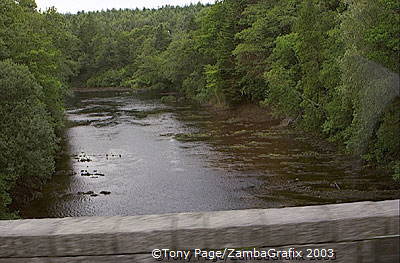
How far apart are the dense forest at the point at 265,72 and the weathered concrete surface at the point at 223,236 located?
15.0 metres

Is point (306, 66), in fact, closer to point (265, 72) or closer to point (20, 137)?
point (265, 72)

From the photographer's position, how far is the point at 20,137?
2000 cm

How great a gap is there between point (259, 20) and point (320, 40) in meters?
11.8

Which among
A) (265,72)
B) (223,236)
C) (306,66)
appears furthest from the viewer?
(265,72)

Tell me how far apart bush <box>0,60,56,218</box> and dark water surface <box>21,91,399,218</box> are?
1.13 m

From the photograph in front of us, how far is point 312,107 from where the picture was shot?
3231 centimetres

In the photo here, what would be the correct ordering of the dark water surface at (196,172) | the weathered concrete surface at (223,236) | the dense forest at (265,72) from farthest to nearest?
the dense forest at (265,72) → the dark water surface at (196,172) → the weathered concrete surface at (223,236)

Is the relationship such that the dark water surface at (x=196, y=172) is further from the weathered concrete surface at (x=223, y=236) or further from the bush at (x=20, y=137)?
the weathered concrete surface at (x=223, y=236)

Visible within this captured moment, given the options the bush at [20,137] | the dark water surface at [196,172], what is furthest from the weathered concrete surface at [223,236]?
the bush at [20,137]

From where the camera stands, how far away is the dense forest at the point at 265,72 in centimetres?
1980

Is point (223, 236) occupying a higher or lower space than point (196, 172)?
lower

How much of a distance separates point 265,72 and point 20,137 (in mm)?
23094

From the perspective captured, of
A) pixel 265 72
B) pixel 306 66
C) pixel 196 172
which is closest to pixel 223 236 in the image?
pixel 196 172

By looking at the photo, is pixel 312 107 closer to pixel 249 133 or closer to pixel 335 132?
pixel 335 132
